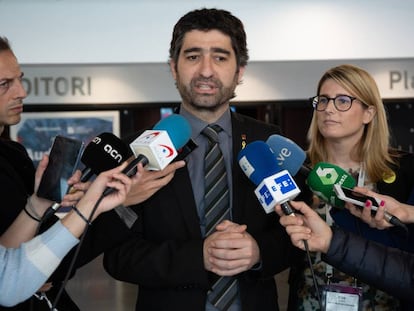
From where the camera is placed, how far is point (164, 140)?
1502 millimetres

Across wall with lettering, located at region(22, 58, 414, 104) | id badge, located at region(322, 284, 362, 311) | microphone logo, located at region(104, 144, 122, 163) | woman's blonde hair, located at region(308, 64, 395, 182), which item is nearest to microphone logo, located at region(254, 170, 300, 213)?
microphone logo, located at region(104, 144, 122, 163)

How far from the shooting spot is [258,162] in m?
1.65

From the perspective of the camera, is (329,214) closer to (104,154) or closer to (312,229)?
(312,229)

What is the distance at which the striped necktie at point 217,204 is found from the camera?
6.07 ft

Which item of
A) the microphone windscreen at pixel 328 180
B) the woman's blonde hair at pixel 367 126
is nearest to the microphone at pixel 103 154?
the microphone windscreen at pixel 328 180

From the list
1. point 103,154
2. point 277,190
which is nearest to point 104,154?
point 103,154

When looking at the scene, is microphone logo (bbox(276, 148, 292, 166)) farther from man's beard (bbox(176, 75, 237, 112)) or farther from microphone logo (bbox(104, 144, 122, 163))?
microphone logo (bbox(104, 144, 122, 163))

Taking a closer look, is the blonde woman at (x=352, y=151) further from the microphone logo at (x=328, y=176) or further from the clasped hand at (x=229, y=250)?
the clasped hand at (x=229, y=250)

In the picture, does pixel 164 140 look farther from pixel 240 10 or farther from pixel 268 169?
pixel 240 10

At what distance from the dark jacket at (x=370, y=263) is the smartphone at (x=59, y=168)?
83 centimetres

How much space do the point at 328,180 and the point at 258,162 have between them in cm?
→ 34

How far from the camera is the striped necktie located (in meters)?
1.85

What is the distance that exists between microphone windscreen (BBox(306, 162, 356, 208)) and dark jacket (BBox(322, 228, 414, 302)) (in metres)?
0.22

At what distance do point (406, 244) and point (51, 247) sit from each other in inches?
53.8
